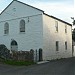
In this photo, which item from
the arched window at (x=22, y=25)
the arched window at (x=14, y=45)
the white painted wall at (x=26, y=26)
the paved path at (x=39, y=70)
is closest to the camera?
the paved path at (x=39, y=70)

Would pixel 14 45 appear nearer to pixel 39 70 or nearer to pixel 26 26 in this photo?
pixel 26 26

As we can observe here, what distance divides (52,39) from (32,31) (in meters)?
3.35

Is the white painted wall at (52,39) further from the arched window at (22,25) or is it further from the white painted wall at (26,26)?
the arched window at (22,25)

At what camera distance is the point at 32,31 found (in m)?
34.2

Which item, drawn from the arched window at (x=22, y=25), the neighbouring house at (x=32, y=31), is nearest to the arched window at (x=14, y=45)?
the neighbouring house at (x=32, y=31)

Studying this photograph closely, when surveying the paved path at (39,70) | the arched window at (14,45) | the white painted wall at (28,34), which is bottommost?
the paved path at (39,70)

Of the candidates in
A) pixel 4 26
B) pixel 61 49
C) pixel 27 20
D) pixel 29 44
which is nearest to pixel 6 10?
pixel 4 26

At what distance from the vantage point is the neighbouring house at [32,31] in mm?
33156

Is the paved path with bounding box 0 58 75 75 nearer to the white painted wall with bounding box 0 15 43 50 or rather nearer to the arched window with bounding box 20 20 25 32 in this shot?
the white painted wall with bounding box 0 15 43 50

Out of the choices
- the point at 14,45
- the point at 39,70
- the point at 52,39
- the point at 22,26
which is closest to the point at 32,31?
the point at 22,26

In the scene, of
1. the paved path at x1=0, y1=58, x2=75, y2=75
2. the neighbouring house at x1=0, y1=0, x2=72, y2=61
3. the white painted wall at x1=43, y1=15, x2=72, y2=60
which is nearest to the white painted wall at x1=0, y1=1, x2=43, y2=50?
the neighbouring house at x1=0, y1=0, x2=72, y2=61

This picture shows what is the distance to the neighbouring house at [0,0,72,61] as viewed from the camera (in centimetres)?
3316

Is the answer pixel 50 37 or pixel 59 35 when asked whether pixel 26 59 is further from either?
pixel 59 35

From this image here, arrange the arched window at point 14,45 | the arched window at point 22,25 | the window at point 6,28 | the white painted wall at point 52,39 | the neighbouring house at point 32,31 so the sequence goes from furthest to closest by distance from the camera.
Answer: the window at point 6,28
the arched window at point 14,45
the arched window at point 22,25
the white painted wall at point 52,39
the neighbouring house at point 32,31
